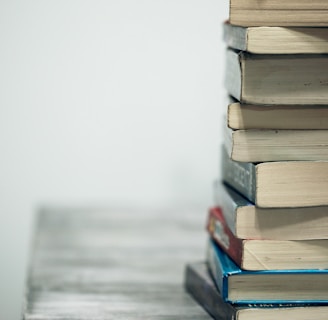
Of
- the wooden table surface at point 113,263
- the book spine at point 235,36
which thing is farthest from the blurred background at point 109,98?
the book spine at point 235,36

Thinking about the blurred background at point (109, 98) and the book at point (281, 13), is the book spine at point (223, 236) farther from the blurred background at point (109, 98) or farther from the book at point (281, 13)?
the blurred background at point (109, 98)

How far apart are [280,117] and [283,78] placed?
6cm

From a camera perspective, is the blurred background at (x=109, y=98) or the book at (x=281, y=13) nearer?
the book at (x=281, y=13)

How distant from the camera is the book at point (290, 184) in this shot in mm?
1317

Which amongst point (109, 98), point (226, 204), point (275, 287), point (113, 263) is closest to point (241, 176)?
point (226, 204)

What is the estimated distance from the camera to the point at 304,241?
4.39 ft

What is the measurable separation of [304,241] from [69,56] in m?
2.84

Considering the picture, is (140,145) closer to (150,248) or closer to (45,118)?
(45,118)

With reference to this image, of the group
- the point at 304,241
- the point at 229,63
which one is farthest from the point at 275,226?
the point at 229,63

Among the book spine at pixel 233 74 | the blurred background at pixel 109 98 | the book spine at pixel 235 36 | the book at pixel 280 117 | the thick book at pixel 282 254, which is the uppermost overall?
the book spine at pixel 235 36

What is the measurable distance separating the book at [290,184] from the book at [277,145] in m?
0.01

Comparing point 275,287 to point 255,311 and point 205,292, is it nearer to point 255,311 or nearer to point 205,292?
point 255,311

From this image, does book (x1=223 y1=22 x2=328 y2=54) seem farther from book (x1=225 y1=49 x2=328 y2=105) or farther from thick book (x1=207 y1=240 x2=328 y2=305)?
thick book (x1=207 y1=240 x2=328 y2=305)

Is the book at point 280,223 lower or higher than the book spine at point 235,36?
lower
